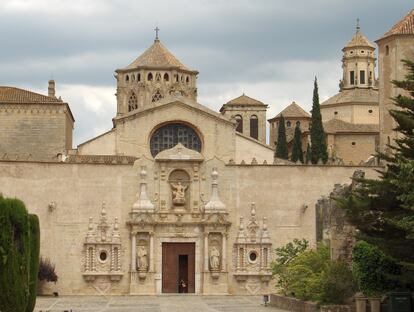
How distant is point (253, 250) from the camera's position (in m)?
50.4

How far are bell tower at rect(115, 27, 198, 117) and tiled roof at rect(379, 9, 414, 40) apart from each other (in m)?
30.0

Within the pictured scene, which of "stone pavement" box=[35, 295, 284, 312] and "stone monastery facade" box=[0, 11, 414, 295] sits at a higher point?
"stone monastery facade" box=[0, 11, 414, 295]

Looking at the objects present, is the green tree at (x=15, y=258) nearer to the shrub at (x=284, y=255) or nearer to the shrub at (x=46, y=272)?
A: the shrub at (x=284, y=255)

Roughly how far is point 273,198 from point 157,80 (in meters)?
40.3

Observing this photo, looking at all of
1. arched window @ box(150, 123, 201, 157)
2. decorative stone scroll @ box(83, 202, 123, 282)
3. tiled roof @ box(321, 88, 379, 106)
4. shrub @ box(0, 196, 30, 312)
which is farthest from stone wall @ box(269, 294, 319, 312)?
tiled roof @ box(321, 88, 379, 106)

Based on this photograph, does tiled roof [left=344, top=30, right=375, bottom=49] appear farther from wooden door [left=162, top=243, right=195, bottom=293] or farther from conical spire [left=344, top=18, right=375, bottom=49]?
wooden door [left=162, top=243, right=195, bottom=293]

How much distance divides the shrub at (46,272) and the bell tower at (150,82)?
3935 centimetres

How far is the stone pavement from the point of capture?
3781 cm

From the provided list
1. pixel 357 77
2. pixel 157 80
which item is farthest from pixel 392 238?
pixel 357 77

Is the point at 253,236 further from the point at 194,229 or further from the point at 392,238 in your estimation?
the point at 392,238

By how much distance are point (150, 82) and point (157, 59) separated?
3.59 m

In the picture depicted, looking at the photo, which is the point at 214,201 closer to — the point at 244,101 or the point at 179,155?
the point at 179,155

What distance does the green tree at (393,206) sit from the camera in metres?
29.5

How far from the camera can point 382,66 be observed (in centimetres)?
5912
